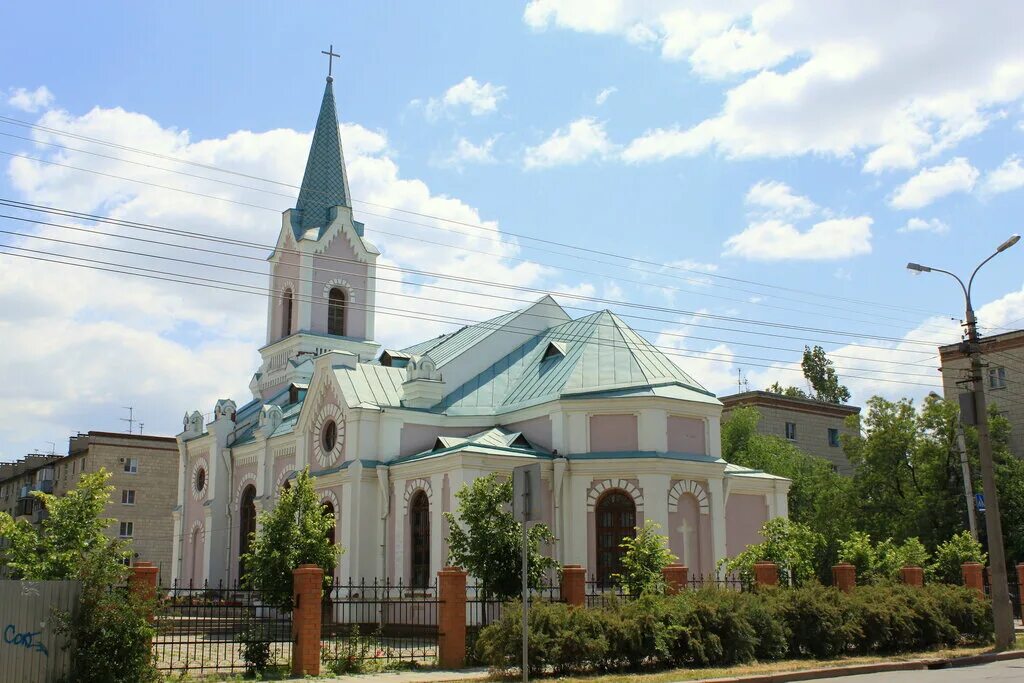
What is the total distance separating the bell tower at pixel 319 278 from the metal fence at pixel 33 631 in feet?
99.6

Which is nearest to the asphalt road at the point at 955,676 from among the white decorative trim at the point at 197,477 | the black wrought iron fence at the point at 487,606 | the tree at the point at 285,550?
the black wrought iron fence at the point at 487,606

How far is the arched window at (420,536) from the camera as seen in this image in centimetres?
3272

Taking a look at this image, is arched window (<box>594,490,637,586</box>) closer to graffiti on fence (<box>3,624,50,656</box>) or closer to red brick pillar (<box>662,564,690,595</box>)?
red brick pillar (<box>662,564,690,595</box>)

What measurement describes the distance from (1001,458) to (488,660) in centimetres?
3401

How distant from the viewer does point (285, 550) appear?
21.3 m

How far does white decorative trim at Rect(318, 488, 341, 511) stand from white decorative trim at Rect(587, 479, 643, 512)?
8935mm

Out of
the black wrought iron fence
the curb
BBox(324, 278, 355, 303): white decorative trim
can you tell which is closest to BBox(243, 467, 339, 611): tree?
the black wrought iron fence

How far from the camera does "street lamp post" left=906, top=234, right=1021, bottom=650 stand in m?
23.6

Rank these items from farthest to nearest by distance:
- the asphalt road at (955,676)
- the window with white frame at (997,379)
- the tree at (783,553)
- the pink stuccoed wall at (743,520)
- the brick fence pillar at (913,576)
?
the window with white frame at (997,379) < the pink stuccoed wall at (743,520) < the tree at (783,553) < the brick fence pillar at (913,576) < the asphalt road at (955,676)

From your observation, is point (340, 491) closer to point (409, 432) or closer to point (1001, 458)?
point (409, 432)

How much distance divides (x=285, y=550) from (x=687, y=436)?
16.4 metres

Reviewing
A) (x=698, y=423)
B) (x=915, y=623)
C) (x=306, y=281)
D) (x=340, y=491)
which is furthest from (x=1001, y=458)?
(x=306, y=281)

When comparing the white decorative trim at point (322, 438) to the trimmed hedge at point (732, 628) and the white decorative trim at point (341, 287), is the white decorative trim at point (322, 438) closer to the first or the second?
the white decorative trim at point (341, 287)

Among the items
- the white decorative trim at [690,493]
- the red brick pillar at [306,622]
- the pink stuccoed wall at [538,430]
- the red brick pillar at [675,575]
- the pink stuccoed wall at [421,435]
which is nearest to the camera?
the red brick pillar at [306,622]
